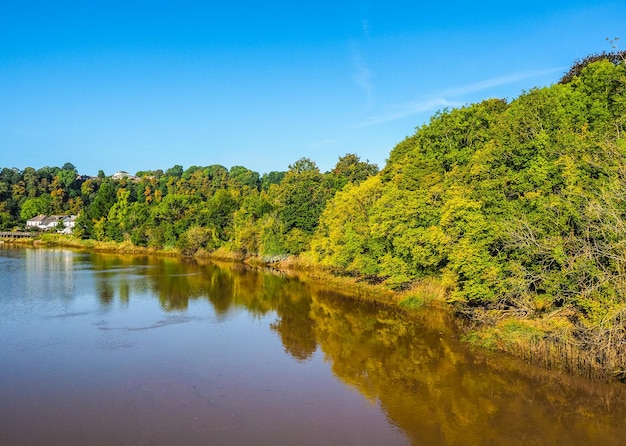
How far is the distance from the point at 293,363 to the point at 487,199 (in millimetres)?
14255

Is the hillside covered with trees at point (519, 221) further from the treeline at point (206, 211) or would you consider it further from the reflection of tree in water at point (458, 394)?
the treeline at point (206, 211)

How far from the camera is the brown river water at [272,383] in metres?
16.4

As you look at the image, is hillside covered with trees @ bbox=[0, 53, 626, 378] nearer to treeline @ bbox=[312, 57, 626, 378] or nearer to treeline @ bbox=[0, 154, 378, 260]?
treeline @ bbox=[312, 57, 626, 378]

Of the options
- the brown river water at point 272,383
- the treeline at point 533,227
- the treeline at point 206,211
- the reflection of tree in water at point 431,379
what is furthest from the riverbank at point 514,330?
the treeline at point 206,211

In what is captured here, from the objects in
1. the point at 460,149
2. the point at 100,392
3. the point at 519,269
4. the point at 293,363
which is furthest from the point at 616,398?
the point at 460,149

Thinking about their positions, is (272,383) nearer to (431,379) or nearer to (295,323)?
(431,379)

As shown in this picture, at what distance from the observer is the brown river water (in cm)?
1644

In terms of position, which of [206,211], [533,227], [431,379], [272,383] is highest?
[206,211]

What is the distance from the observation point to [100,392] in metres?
19.7

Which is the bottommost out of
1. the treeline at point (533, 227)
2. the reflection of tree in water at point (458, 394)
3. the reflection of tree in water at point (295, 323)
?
the reflection of tree in water at point (458, 394)

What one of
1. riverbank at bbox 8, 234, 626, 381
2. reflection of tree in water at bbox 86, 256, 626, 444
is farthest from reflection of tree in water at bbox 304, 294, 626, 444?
riverbank at bbox 8, 234, 626, 381

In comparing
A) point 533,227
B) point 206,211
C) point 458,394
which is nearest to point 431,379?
point 458,394

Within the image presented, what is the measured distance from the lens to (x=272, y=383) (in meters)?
21.0

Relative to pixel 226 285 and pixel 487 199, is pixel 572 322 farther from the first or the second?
pixel 226 285
